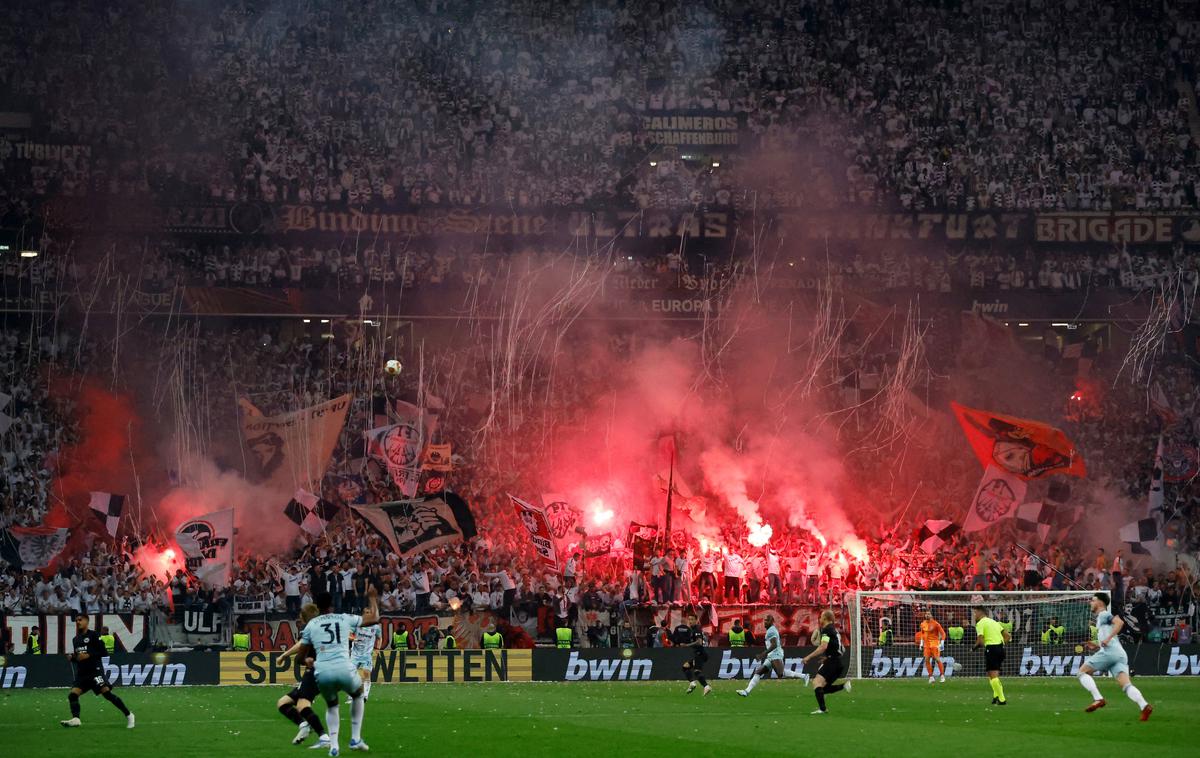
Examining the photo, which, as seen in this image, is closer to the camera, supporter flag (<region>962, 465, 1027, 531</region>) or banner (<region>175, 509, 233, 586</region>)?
banner (<region>175, 509, 233, 586</region>)

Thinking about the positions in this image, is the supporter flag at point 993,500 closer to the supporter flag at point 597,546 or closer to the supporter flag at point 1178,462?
the supporter flag at point 1178,462

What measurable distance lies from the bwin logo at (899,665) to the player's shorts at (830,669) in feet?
32.2

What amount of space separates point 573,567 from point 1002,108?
22751 mm

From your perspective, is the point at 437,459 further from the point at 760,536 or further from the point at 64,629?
the point at 64,629

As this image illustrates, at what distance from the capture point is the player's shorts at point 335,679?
14602mm

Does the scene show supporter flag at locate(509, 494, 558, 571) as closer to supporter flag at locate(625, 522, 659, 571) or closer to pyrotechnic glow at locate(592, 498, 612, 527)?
supporter flag at locate(625, 522, 659, 571)

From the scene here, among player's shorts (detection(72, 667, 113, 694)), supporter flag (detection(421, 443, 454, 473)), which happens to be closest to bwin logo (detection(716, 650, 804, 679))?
supporter flag (detection(421, 443, 454, 473))

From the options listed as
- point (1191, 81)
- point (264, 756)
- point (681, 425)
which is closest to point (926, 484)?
point (681, 425)

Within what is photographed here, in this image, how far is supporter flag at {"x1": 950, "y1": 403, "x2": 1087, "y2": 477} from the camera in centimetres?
3775

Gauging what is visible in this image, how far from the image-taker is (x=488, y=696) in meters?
24.0

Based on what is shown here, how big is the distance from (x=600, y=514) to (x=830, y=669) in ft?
54.8

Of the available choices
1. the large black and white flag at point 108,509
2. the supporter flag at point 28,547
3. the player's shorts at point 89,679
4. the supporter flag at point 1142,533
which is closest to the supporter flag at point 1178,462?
the supporter flag at point 1142,533

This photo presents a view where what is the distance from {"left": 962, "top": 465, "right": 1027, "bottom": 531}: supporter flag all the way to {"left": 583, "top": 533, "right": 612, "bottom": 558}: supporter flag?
9501 millimetres

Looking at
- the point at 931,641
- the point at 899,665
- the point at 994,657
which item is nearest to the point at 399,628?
the point at 899,665
